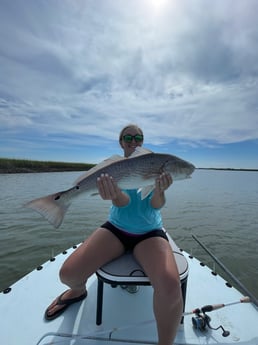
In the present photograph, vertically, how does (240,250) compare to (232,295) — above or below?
below

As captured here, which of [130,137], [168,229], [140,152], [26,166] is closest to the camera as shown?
[140,152]

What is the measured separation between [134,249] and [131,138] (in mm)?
1664

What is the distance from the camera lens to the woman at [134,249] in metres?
2.12

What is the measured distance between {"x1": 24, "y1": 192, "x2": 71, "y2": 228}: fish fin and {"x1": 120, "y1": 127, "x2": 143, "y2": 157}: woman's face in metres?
1.28

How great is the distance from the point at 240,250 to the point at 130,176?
6784 mm

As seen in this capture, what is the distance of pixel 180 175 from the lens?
3.00 m

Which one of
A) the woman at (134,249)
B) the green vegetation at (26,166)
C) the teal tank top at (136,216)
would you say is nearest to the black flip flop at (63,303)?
the woman at (134,249)

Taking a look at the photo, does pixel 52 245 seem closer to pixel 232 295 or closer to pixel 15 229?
pixel 15 229

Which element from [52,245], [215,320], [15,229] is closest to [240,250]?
[215,320]

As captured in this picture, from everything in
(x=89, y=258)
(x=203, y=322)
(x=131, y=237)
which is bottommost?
(x=203, y=322)

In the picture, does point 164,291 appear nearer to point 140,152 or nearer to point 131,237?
point 131,237

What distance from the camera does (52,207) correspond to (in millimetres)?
2809

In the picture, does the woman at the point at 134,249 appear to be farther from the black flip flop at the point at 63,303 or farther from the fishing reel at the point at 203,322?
the fishing reel at the point at 203,322

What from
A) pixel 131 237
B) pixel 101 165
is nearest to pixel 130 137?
pixel 101 165
